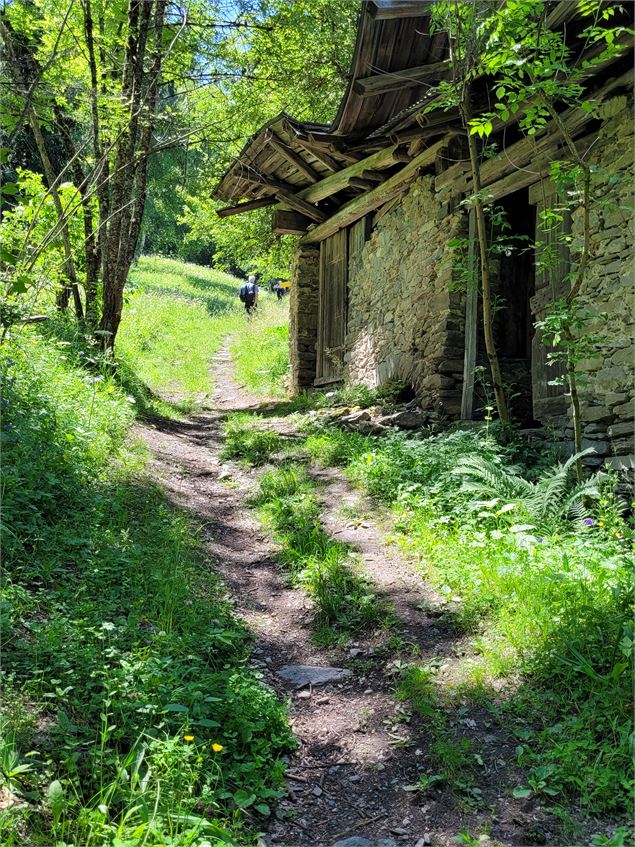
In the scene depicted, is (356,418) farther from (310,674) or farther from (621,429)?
(310,674)

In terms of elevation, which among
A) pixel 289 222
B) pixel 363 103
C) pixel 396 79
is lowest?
pixel 289 222

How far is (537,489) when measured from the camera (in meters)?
4.70

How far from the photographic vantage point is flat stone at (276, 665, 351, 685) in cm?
324

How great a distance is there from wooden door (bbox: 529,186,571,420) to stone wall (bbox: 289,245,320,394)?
18.8ft

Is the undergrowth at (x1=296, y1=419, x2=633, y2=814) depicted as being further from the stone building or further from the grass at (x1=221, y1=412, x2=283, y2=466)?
the grass at (x1=221, y1=412, x2=283, y2=466)

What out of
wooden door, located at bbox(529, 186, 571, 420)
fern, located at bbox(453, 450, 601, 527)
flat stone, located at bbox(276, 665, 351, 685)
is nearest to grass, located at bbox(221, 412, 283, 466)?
fern, located at bbox(453, 450, 601, 527)

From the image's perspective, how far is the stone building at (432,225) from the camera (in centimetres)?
526

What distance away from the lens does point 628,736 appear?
2.46 meters

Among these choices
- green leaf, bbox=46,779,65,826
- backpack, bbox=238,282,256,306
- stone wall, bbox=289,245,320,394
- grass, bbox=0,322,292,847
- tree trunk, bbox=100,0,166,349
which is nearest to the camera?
green leaf, bbox=46,779,65,826

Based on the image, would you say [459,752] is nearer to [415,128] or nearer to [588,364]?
[588,364]

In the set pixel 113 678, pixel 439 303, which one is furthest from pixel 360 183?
pixel 113 678

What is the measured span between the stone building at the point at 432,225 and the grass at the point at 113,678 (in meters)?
3.49

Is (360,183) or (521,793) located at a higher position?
(360,183)

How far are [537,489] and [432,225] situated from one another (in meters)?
4.25
